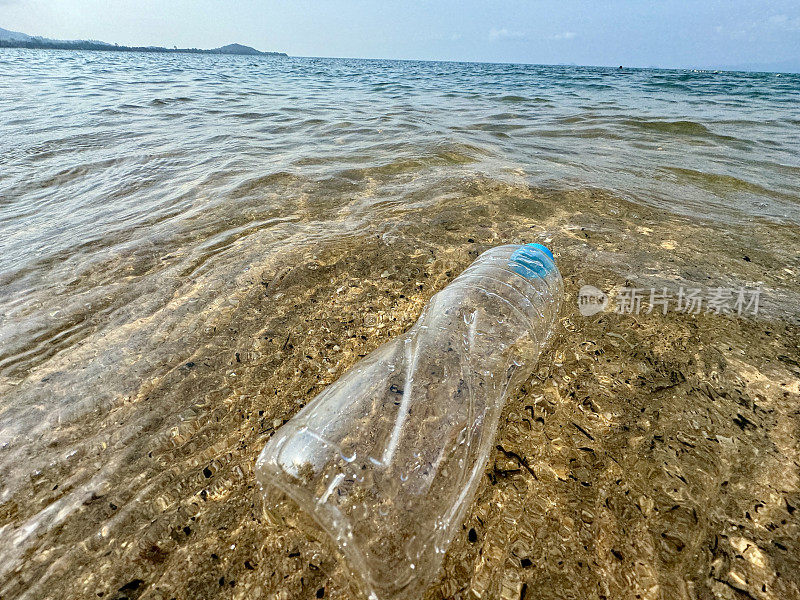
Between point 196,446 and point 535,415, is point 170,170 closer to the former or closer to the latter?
point 196,446

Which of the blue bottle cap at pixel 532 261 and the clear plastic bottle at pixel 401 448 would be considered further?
the blue bottle cap at pixel 532 261

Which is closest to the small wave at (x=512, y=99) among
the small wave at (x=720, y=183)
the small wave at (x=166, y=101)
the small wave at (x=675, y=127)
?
the small wave at (x=675, y=127)

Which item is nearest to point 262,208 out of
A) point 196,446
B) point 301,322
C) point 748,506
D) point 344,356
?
point 301,322

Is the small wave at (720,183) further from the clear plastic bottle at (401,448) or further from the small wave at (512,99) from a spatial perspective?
the small wave at (512,99)

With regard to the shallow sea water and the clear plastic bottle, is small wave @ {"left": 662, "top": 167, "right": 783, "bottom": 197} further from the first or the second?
the clear plastic bottle

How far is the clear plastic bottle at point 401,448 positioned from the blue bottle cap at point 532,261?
0.20m

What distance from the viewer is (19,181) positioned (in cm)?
319

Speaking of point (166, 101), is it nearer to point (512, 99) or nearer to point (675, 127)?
point (512, 99)

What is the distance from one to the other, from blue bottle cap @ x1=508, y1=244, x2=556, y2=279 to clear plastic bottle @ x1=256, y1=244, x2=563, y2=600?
0.66 ft

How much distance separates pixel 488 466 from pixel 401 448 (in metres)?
0.26

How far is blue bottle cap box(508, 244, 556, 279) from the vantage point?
6.03 feet

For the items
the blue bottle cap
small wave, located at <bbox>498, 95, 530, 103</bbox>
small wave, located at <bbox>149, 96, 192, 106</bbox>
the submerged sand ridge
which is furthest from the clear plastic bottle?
small wave, located at <bbox>498, 95, 530, 103</bbox>

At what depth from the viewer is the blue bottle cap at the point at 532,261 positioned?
1.84m

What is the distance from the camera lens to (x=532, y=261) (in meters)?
1.86
